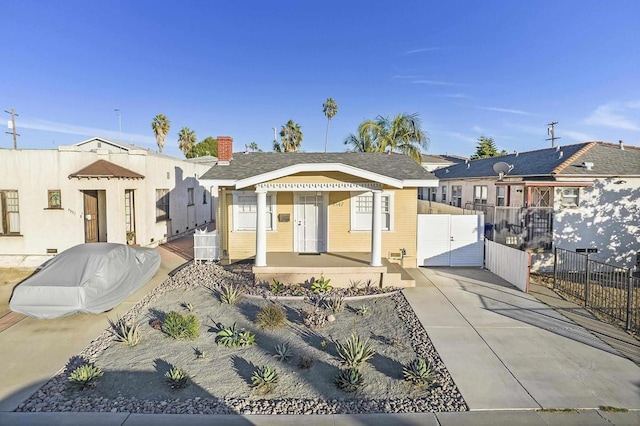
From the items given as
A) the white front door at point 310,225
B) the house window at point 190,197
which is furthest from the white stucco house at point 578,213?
the house window at point 190,197

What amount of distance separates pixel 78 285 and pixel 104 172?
7.40 metres

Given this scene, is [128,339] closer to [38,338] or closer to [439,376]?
[38,338]

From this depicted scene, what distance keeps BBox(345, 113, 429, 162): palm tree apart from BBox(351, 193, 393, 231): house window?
14.4 meters

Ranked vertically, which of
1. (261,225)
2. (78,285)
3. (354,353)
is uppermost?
(261,225)

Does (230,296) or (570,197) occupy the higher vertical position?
(570,197)

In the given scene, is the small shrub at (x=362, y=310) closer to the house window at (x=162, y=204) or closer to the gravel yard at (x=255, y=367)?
the gravel yard at (x=255, y=367)

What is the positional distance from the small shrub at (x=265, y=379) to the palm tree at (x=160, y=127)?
46471 millimetres

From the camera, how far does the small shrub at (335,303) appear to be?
9.39 metres

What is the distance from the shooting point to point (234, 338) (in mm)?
7637

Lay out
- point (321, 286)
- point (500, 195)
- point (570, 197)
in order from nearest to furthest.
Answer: point (321, 286) < point (570, 197) < point (500, 195)

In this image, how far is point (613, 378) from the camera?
6.32 m

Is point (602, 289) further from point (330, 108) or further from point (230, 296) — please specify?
point (330, 108)

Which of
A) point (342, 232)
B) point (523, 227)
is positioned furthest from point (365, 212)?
point (523, 227)

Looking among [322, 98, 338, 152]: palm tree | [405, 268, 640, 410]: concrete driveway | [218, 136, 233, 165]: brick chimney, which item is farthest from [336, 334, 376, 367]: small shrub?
[322, 98, 338, 152]: palm tree
